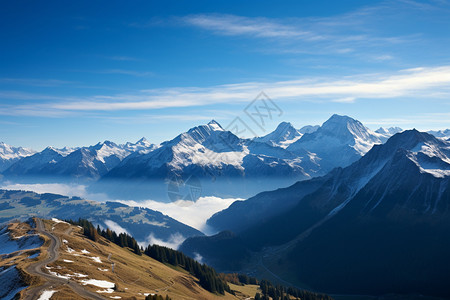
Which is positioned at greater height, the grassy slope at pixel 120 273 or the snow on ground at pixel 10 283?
the snow on ground at pixel 10 283

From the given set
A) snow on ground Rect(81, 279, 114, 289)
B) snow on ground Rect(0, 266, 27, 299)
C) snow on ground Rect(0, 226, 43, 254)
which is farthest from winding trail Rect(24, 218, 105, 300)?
snow on ground Rect(0, 226, 43, 254)

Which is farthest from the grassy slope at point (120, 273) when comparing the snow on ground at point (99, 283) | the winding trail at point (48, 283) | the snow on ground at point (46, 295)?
the winding trail at point (48, 283)

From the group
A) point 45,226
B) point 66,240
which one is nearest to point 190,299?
point 66,240

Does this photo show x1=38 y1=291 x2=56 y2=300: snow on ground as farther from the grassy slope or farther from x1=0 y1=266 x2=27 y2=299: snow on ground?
x1=0 y1=266 x2=27 y2=299: snow on ground

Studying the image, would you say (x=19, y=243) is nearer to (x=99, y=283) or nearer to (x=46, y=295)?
(x=99, y=283)

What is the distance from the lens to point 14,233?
567 ft

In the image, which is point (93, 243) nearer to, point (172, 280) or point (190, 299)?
point (172, 280)

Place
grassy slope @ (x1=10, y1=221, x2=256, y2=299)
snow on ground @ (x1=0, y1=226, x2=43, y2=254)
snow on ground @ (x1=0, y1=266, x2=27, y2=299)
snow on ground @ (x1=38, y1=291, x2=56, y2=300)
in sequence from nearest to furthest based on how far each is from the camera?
snow on ground @ (x1=38, y1=291, x2=56, y2=300)
snow on ground @ (x1=0, y1=266, x2=27, y2=299)
grassy slope @ (x1=10, y1=221, x2=256, y2=299)
snow on ground @ (x1=0, y1=226, x2=43, y2=254)

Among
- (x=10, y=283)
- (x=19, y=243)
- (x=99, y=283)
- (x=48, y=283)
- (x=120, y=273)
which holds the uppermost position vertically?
(x=48, y=283)

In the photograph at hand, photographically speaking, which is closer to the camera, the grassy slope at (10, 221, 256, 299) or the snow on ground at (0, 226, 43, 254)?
the grassy slope at (10, 221, 256, 299)

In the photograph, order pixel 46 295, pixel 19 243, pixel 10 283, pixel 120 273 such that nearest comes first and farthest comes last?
pixel 46 295 → pixel 10 283 → pixel 120 273 → pixel 19 243

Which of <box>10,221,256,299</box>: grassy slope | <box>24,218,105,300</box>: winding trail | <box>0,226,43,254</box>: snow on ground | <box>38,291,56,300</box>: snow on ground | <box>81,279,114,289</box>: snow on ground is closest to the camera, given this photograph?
<box>38,291,56,300</box>: snow on ground

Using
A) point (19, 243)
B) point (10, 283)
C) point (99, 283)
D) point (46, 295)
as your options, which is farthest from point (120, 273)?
point (19, 243)

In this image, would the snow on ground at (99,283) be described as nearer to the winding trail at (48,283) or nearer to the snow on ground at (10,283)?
the winding trail at (48,283)
